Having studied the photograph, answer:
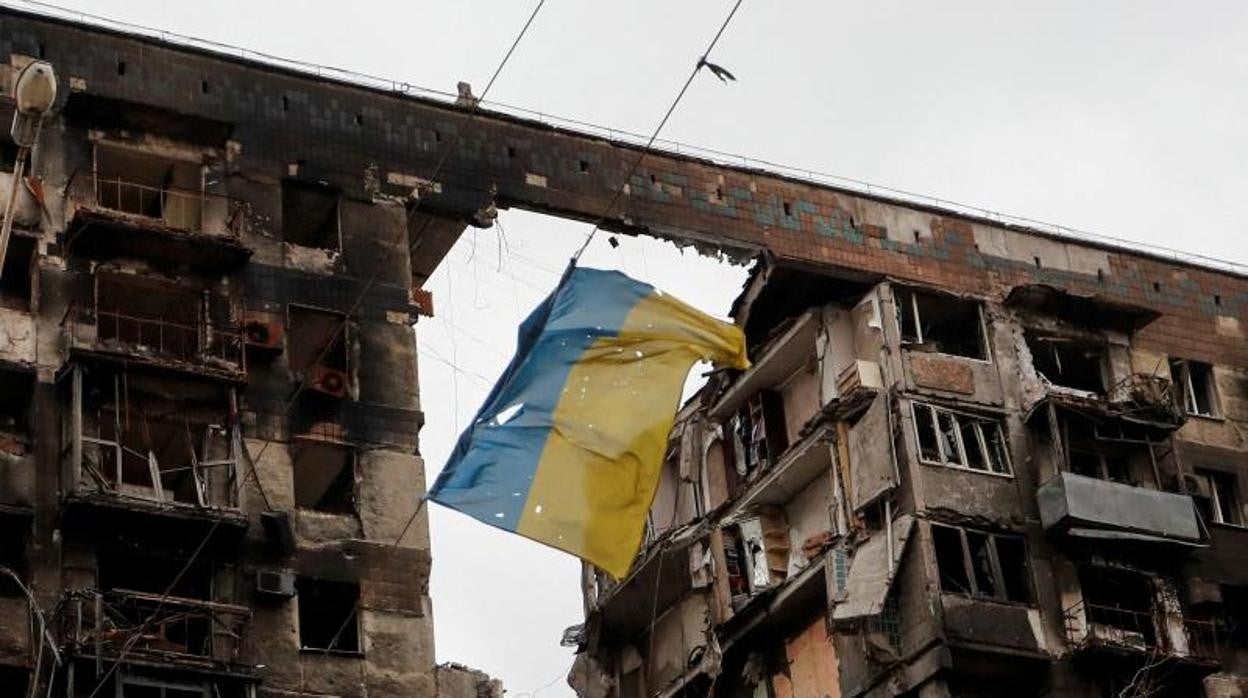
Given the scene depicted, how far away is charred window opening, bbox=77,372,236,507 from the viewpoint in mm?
40469

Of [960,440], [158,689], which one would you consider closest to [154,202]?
[158,689]

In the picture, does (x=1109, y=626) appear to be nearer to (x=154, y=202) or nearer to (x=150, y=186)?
(x=154, y=202)

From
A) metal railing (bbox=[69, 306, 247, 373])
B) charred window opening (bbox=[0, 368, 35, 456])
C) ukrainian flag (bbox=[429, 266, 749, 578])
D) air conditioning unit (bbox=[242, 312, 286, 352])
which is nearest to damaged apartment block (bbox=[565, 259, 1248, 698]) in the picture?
air conditioning unit (bbox=[242, 312, 286, 352])

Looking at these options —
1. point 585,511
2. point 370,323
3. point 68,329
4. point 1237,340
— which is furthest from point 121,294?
point 1237,340

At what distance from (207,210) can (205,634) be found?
8.52m

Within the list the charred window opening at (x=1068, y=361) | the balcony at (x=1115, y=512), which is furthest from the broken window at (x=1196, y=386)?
the balcony at (x=1115, y=512)

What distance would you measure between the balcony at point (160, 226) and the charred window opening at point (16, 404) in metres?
2.82

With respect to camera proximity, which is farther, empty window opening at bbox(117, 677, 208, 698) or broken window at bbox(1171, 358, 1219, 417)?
broken window at bbox(1171, 358, 1219, 417)

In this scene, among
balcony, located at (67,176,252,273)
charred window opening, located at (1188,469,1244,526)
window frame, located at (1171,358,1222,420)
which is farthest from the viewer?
window frame, located at (1171,358,1222,420)

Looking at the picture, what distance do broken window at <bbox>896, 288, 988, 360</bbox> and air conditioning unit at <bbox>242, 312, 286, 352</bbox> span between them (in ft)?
50.6

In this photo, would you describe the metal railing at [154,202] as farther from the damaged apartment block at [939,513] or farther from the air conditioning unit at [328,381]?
the damaged apartment block at [939,513]

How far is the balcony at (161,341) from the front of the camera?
41.2 metres

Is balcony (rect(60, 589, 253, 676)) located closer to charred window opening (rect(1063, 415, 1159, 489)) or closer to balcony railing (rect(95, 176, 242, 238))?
balcony railing (rect(95, 176, 242, 238))

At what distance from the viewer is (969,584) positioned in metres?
49.6
